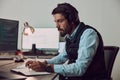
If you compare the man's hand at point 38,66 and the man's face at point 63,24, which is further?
the man's face at point 63,24

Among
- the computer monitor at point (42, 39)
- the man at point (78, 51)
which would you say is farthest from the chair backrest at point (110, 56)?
the computer monitor at point (42, 39)

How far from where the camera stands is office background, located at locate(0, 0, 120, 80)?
13.0 ft

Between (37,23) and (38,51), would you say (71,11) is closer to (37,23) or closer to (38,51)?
(38,51)

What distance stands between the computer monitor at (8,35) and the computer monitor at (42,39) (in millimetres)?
1157

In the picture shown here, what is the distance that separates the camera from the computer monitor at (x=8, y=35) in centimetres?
235

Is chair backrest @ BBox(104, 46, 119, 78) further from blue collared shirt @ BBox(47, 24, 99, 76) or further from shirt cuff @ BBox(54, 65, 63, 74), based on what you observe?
shirt cuff @ BBox(54, 65, 63, 74)

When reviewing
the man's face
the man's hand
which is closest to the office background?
the man's face

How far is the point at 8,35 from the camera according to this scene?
2.54m

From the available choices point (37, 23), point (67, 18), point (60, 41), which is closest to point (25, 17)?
point (37, 23)

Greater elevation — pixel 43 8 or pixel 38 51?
pixel 43 8

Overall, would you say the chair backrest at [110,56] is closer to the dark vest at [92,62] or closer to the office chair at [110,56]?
the office chair at [110,56]

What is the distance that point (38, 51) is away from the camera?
365 cm

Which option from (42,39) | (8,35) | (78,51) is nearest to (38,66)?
(78,51)

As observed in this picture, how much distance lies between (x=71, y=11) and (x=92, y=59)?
1.46 ft
